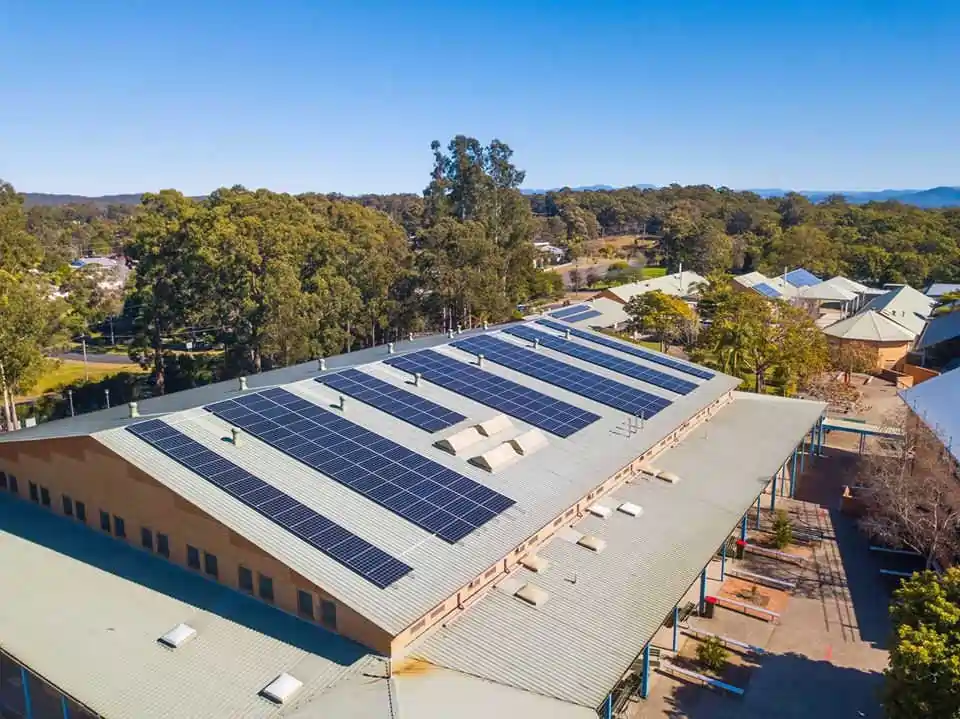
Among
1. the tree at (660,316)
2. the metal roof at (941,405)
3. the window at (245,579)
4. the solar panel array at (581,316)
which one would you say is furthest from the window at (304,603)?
the tree at (660,316)

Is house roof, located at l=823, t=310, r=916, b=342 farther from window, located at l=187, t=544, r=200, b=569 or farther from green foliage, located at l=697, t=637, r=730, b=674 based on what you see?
window, located at l=187, t=544, r=200, b=569

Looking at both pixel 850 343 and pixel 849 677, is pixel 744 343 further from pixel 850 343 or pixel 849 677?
pixel 849 677

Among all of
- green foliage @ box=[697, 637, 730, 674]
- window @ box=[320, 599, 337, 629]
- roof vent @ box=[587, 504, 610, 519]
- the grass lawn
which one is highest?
window @ box=[320, 599, 337, 629]

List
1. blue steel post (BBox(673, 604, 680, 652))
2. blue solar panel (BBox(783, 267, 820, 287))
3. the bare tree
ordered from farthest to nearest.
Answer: blue solar panel (BBox(783, 267, 820, 287)), the bare tree, blue steel post (BBox(673, 604, 680, 652))

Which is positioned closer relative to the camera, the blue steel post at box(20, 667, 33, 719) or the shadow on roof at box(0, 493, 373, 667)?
the shadow on roof at box(0, 493, 373, 667)

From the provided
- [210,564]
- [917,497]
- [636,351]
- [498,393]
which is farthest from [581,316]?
[210,564]

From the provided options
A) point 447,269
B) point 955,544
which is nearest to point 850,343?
point 447,269

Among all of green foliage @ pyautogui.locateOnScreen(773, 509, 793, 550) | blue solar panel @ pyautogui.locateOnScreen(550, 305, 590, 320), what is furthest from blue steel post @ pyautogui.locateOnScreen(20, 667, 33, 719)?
blue solar panel @ pyautogui.locateOnScreen(550, 305, 590, 320)
